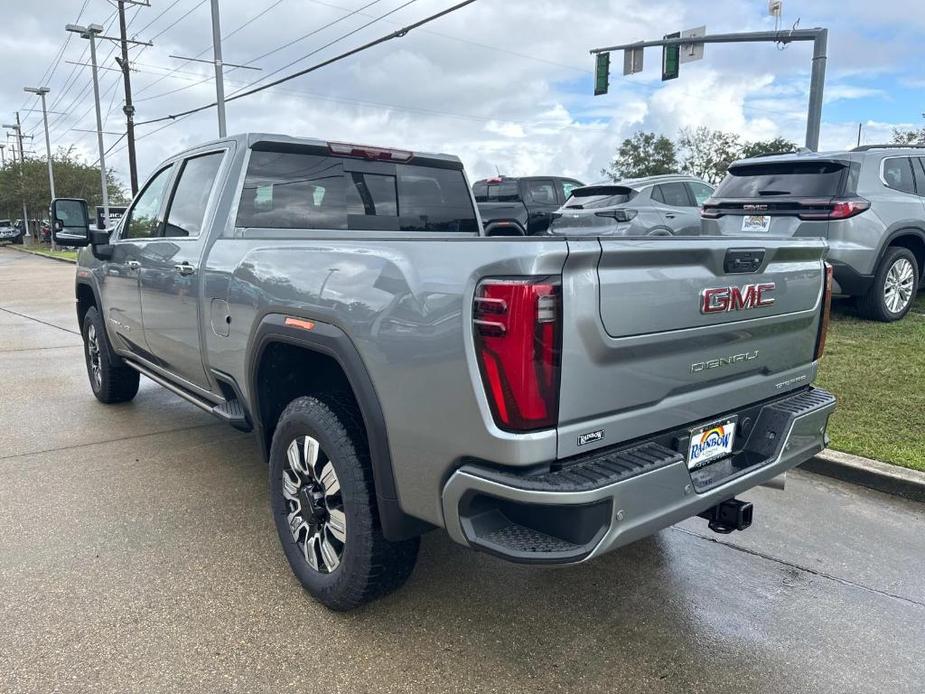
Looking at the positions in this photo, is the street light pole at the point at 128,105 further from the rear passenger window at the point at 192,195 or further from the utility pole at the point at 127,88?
the rear passenger window at the point at 192,195

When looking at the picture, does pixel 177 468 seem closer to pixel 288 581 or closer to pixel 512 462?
pixel 288 581

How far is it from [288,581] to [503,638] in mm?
995

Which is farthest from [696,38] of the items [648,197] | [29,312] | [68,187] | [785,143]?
[68,187]

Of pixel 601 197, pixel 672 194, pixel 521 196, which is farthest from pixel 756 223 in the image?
pixel 521 196

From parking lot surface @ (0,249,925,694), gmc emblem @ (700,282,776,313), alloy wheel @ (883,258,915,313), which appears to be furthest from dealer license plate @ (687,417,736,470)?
alloy wheel @ (883,258,915,313)

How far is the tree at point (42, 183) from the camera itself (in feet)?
165

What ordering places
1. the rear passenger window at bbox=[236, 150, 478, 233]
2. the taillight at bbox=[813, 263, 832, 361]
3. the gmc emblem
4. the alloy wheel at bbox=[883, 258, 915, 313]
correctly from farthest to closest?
the alloy wheel at bbox=[883, 258, 915, 313] < the rear passenger window at bbox=[236, 150, 478, 233] < the taillight at bbox=[813, 263, 832, 361] < the gmc emblem

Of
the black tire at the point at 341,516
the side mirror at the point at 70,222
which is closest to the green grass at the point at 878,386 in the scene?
the black tire at the point at 341,516

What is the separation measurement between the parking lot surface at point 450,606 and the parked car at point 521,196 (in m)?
10.4

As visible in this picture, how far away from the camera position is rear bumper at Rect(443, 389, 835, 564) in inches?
81.4

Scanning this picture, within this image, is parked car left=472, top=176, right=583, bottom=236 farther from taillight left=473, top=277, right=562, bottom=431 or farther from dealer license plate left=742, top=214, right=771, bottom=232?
taillight left=473, top=277, right=562, bottom=431

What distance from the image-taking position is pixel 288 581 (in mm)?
3111

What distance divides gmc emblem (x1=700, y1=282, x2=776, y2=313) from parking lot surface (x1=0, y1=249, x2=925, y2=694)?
4.16ft

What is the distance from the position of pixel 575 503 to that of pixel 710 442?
2.89ft
